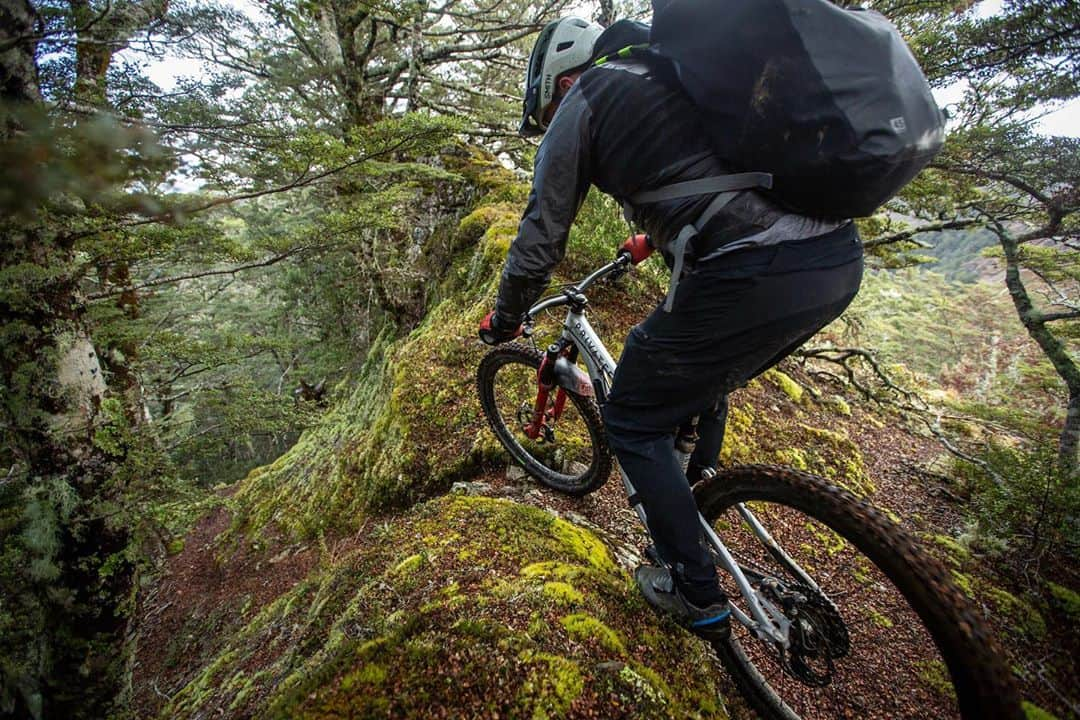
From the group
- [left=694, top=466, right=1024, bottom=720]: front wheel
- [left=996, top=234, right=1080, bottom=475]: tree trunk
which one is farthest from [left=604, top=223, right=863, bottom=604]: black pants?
[left=996, top=234, right=1080, bottom=475]: tree trunk

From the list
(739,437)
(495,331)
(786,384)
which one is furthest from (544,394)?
(786,384)

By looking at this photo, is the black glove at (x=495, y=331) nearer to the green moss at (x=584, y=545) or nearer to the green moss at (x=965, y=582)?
the green moss at (x=584, y=545)

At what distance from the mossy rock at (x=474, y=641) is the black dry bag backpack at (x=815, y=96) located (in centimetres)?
191

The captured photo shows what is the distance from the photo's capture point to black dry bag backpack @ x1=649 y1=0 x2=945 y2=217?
1194mm

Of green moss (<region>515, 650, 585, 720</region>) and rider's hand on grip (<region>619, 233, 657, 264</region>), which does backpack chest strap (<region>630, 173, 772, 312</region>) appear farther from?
green moss (<region>515, 650, 585, 720</region>)

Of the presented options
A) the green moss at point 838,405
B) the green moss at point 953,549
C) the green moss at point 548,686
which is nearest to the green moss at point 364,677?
the green moss at point 548,686

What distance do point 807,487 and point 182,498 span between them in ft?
16.0

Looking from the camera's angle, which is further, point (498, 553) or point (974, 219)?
point (974, 219)

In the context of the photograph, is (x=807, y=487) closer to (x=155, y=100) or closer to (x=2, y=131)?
(x=2, y=131)

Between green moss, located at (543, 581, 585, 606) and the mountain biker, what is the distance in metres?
0.37

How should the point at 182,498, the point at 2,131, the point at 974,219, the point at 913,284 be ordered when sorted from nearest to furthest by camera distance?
1. the point at 2,131
2. the point at 182,498
3. the point at 974,219
4. the point at 913,284

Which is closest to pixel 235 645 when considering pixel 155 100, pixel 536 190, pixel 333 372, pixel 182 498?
pixel 182 498

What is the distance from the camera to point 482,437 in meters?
3.63

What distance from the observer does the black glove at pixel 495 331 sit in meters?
2.44
